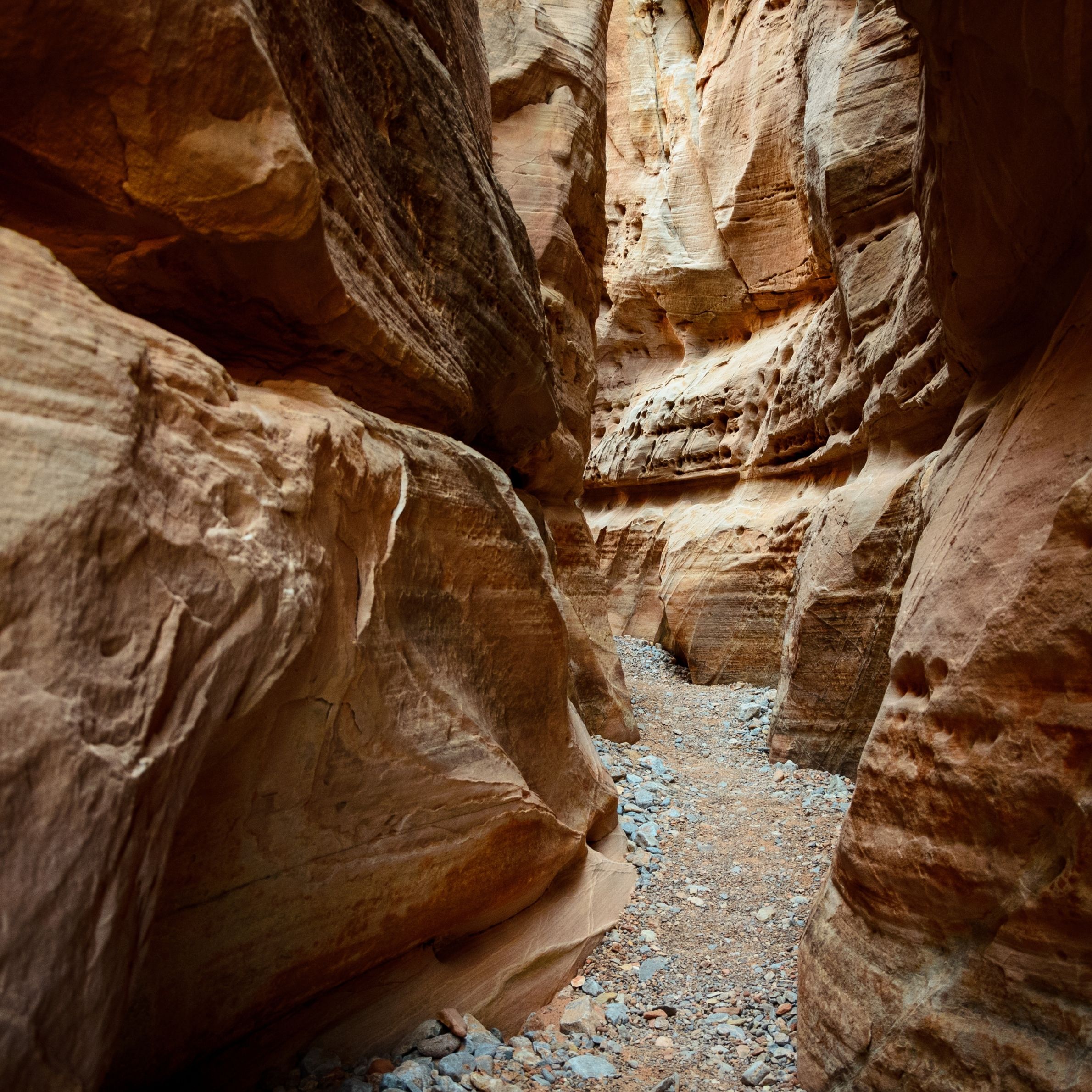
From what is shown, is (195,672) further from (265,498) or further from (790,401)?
Result: (790,401)

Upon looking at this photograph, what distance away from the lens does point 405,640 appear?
271 cm

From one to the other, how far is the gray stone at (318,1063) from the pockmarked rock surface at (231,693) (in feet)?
0.62

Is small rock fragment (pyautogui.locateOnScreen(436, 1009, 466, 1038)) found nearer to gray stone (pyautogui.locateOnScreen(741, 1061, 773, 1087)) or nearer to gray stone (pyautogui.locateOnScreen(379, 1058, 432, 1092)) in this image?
gray stone (pyautogui.locateOnScreen(379, 1058, 432, 1092))

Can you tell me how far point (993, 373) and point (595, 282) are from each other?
4773mm

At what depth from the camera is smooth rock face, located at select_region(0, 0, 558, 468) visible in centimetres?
183

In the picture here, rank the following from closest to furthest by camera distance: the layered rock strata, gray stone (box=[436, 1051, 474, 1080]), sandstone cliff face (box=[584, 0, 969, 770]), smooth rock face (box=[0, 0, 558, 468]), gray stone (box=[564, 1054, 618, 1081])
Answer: smooth rock face (box=[0, 0, 558, 468]) → gray stone (box=[436, 1051, 474, 1080]) → gray stone (box=[564, 1054, 618, 1081]) → sandstone cliff face (box=[584, 0, 969, 770]) → the layered rock strata

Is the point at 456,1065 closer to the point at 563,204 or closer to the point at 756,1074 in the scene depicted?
the point at 756,1074

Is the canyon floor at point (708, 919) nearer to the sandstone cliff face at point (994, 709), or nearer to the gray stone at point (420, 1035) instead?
the sandstone cliff face at point (994, 709)

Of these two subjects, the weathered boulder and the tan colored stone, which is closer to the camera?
the weathered boulder

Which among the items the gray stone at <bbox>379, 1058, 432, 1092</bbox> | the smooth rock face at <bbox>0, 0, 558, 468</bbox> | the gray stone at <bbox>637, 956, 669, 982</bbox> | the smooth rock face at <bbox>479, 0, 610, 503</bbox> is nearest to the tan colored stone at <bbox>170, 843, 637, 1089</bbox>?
the gray stone at <bbox>379, 1058, 432, 1092</bbox>

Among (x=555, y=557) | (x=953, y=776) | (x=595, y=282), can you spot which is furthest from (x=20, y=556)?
(x=595, y=282)

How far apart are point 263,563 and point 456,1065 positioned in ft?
6.52

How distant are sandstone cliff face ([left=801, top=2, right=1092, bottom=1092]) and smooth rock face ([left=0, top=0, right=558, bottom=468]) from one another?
2.05 m

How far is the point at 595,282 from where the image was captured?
762 centimetres
